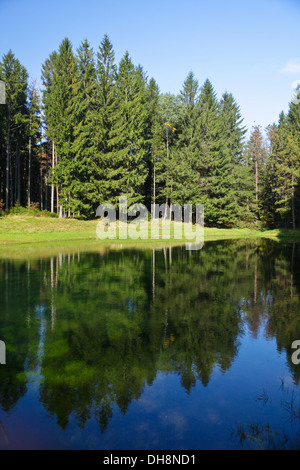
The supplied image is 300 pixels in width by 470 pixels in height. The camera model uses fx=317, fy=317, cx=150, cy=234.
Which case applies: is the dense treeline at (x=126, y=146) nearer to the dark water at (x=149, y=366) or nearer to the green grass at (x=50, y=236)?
the green grass at (x=50, y=236)

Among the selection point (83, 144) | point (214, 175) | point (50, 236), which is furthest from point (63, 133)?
point (214, 175)

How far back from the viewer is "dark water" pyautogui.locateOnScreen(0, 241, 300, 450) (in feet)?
13.5

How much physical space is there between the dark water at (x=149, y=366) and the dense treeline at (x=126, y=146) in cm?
2911

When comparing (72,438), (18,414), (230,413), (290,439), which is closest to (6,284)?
(18,414)

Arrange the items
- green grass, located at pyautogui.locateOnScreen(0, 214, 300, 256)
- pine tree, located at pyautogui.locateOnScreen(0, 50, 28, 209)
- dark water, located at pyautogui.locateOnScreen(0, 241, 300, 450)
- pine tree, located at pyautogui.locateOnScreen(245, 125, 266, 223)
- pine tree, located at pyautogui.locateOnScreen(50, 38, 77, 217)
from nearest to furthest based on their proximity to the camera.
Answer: dark water, located at pyautogui.locateOnScreen(0, 241, 300, 450) < green grass, located at pyautogui.locateOnScreen(0, 214, 300, 256) < pine tree, located at pyautogui.locateOnScreen(50, 38, 77, 217) < pine tree, located at pyautogui.locateOnScreen(0, 50, 28, 209) < pine tree, located at pyautogui.locateOnScreen(245, 125, 266, 223)

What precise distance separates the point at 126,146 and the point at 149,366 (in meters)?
40.9

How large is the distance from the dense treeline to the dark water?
1146 inches

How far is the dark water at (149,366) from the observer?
4129 mm

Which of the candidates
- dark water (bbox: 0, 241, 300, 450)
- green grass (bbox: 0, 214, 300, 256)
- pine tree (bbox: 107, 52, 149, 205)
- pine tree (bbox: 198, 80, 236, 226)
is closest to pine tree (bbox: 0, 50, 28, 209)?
green grass (bbox: 0, 214, 300, 256)

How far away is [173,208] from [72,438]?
46.1m

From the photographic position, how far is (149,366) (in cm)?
588

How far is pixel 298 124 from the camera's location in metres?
56.2

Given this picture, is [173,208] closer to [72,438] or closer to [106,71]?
[106,71]

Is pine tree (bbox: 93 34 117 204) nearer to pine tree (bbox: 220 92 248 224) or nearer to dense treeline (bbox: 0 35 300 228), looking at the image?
dense treeline (bbox: 0 35 300 228)
